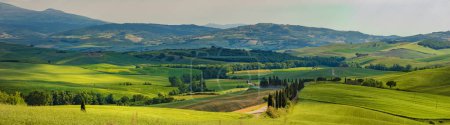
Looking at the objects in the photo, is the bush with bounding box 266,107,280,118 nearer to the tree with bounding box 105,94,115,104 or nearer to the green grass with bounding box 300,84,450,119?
the green grass with bounding box 300,84,450,119

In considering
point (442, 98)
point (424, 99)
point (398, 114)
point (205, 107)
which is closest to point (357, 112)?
point (398, 114)

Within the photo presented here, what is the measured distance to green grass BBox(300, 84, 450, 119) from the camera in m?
114

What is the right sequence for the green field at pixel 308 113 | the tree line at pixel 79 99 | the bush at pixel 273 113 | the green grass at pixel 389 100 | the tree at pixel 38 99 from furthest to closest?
the tree line at pixel 79 99, the tree at pixel 38 99, the green grass at pixel 389 100, the bush at pixel 273 113, the green field at pixel 308 113

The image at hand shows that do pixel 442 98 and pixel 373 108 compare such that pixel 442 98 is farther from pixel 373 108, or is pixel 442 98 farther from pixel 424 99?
pixel 373 108

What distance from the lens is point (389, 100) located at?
136000 mm

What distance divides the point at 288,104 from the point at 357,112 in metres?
16.4

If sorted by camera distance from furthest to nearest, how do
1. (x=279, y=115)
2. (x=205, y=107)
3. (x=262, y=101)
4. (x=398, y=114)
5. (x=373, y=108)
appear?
(x=262, y=101)
(x=205, y=107)
(x=373, y=108)
(x=398, y=114)
(x=279, y=115)

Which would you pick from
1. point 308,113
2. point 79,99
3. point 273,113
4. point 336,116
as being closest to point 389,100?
point 336,116

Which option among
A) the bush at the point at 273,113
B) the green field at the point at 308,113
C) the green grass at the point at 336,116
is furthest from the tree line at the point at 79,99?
the bush at the point at 273,113

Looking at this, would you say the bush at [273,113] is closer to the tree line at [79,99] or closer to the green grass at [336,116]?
the green grass at [336,116]

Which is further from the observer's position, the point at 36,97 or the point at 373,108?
the point at 36,97

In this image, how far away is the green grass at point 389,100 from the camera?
11394cm

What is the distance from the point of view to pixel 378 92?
157625 millimetres

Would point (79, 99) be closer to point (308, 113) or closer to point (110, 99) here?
point (110, 99)
